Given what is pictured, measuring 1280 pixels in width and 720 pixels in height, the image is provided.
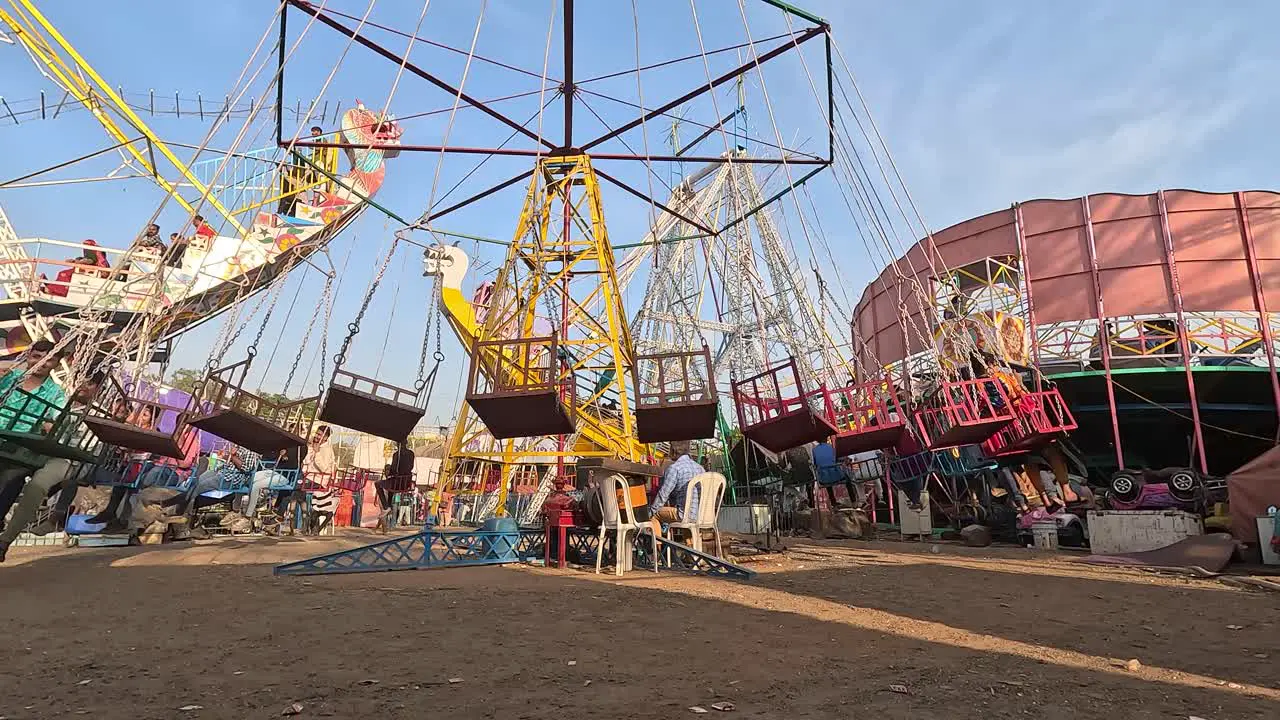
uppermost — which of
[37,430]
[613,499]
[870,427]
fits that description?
[870,427]

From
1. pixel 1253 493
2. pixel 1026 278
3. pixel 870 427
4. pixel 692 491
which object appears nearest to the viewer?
pixel 692 491

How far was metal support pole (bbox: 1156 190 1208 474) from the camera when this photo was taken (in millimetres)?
17578

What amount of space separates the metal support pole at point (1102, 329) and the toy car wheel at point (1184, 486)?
3076 millimetres

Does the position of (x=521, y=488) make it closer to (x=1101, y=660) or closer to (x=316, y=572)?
(x=316, y=572)

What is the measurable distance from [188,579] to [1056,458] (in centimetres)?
1914

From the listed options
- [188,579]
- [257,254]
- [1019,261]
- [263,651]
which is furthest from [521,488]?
[263,651]

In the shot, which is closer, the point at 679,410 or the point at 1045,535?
the point at 679,410

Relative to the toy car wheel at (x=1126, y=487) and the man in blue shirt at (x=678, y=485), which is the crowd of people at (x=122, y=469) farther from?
the toy car wheel at (x=1126, y=487)

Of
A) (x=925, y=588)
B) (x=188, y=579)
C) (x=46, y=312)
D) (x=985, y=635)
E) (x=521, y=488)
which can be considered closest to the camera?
(x=985, y=635)

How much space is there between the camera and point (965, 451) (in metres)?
19.7

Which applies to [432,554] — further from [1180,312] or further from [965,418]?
[1180,312]

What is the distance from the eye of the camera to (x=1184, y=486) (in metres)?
13.7

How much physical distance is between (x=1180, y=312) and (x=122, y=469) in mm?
30034

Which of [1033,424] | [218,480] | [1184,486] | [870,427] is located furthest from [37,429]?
[1184,486]
